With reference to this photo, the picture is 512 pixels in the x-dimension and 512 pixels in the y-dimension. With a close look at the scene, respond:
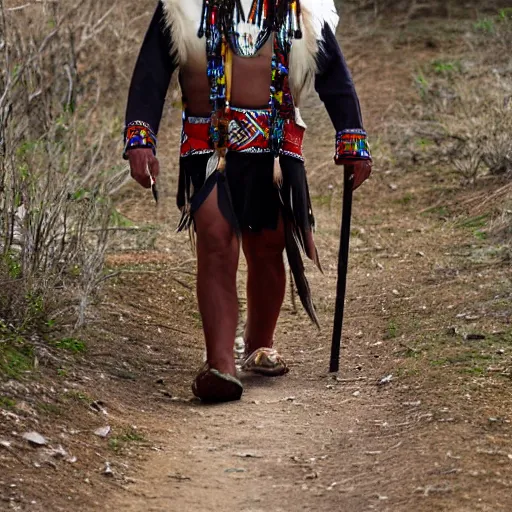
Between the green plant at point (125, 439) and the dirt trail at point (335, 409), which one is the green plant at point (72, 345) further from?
the green plant at point (125, 439)

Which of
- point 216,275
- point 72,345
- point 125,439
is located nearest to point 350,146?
point 216,275

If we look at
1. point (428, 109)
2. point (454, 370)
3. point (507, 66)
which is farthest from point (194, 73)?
point (507, 66)

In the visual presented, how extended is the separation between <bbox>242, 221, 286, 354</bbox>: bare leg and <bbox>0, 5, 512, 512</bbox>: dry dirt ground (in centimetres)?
25

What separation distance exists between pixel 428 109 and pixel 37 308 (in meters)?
6.11

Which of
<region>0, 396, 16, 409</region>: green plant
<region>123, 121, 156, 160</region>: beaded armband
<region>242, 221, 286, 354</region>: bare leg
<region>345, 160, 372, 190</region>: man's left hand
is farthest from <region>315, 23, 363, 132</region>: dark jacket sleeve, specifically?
<region>0, 396, 16, 409</region>: green plant

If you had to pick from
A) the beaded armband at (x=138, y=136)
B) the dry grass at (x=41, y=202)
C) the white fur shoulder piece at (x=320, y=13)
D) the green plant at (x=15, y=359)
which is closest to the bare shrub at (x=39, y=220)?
the dry grass at (x=41, y=202)

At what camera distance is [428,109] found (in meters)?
10.3

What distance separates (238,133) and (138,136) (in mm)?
406

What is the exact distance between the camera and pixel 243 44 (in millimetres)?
4980

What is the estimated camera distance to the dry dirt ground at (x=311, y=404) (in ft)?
12.3

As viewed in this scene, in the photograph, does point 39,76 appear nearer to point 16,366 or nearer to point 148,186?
point 148,186

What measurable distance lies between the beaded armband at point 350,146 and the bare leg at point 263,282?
1.28ft

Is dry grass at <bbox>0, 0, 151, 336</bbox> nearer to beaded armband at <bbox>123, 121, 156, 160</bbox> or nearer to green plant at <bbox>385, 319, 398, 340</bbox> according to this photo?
beaded armband at <bbox>123, 121, 156, 160</bbox>

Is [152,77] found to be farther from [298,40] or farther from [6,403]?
[6,403]
